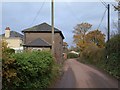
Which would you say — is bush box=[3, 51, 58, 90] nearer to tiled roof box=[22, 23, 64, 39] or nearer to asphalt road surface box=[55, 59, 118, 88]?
asphalt road surface box=[55, 59, 118, 88]

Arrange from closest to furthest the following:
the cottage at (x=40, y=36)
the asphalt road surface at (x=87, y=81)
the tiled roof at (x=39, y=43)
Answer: the asphalt road surface at (x=87, y=81) < the tiled roof at (x=39, y=43) < the cottage at (x=40, y=36)

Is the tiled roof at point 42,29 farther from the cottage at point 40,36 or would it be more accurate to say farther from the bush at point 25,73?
the bush at point 25,73

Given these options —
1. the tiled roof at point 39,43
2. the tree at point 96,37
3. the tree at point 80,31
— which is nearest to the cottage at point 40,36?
the tiled roof at point 39,43

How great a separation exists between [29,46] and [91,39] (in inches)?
1322

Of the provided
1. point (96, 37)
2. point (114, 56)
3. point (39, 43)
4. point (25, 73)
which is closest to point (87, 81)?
point (114, 56)

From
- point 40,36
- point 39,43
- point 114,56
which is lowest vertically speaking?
point 114,56

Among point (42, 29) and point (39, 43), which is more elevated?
point (42, 29)

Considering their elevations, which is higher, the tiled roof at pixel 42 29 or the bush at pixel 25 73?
the tiled roof at pixel 42 29

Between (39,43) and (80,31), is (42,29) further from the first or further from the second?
(80,31)

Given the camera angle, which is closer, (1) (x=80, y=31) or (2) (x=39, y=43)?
(2) (x=39, y=43)

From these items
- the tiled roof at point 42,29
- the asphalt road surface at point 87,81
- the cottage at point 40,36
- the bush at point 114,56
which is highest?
the tiled roof at point 42,29

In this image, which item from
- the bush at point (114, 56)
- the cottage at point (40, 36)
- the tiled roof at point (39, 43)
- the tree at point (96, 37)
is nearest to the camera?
the bush at point (114, 56)

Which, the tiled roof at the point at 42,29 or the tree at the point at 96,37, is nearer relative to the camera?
the tiled roof at the point at 42,29

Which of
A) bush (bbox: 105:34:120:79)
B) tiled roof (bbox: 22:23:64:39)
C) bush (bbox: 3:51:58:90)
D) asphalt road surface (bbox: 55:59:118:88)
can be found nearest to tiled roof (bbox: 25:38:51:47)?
tiled roof (bbox: 22:23:64:39)
